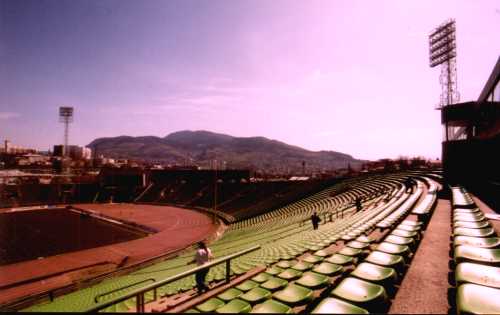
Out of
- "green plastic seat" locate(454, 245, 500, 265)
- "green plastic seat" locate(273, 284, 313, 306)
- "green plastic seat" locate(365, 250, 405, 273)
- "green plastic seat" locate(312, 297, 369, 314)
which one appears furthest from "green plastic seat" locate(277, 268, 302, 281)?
"green plastic seat" locate(454, 245, 500, 265)

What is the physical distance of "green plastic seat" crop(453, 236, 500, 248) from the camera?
5580mm

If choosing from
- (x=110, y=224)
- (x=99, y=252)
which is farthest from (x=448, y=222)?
(x=110, y=224)

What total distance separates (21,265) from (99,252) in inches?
213

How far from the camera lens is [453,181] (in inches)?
808

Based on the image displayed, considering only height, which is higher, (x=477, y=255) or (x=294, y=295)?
(x=477, y=255)

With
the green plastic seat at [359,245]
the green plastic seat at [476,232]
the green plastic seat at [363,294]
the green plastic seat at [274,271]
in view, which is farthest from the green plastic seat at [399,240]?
the green plastic seat at [363,294]

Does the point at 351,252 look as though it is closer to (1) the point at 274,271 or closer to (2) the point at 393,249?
(2) the point at 393,249

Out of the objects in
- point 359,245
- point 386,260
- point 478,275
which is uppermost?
point 478,275

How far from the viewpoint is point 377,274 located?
4.65 metres

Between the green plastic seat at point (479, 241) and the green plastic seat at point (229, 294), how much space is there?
4974 mm

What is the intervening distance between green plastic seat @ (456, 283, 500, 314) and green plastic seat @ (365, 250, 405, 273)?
153 centimetres

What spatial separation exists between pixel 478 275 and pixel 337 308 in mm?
2562

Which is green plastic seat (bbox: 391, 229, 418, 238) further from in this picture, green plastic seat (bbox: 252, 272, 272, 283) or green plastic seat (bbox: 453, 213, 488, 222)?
green plastic seat (bbox: 252, 272, 272, 283)

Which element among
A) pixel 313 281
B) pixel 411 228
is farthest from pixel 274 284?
pixel 411 228
